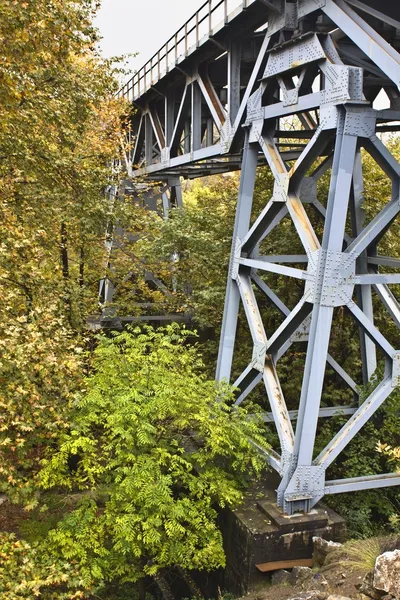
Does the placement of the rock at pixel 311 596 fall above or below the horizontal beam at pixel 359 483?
below

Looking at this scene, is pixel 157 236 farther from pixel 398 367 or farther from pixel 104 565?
pixel 104 565

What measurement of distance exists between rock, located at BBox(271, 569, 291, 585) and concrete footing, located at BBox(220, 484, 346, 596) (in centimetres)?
10

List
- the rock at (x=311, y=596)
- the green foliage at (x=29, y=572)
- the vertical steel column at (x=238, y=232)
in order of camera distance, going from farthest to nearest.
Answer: the vertical steel column at (x=238, y=232) → the green foliage at (x=29, y=572) → the rock at (x=311, y=596)

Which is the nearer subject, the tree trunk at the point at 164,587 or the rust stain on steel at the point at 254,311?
the rust stain on steel at the point at 254,311

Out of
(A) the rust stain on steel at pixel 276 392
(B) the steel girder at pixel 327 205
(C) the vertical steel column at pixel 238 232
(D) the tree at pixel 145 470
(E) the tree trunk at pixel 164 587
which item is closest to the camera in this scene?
(D) the tree at pixel 145 470

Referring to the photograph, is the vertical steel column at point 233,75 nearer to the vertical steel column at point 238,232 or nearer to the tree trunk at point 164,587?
the vertical steel column at point 238,232

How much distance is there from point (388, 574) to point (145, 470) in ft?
9.80

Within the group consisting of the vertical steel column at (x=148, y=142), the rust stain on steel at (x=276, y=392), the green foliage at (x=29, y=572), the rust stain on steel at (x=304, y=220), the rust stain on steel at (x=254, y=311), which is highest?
the vertical steel column at (x=148, y=142)

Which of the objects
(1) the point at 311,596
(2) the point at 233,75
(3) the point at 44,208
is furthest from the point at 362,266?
(3) the point at 44,208

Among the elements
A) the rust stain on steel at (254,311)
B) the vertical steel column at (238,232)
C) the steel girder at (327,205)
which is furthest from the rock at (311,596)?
the vertical steel column at (238,232)

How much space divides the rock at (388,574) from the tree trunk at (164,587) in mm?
5391

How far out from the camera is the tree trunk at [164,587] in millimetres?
9172

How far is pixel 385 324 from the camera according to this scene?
11531 mm

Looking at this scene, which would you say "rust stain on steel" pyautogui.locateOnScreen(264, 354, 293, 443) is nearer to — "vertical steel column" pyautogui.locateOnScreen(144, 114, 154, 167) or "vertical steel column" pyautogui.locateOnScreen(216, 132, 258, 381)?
"vertical steel column" pyautogui.locateOnScreen(216, 132, 258, 381)
